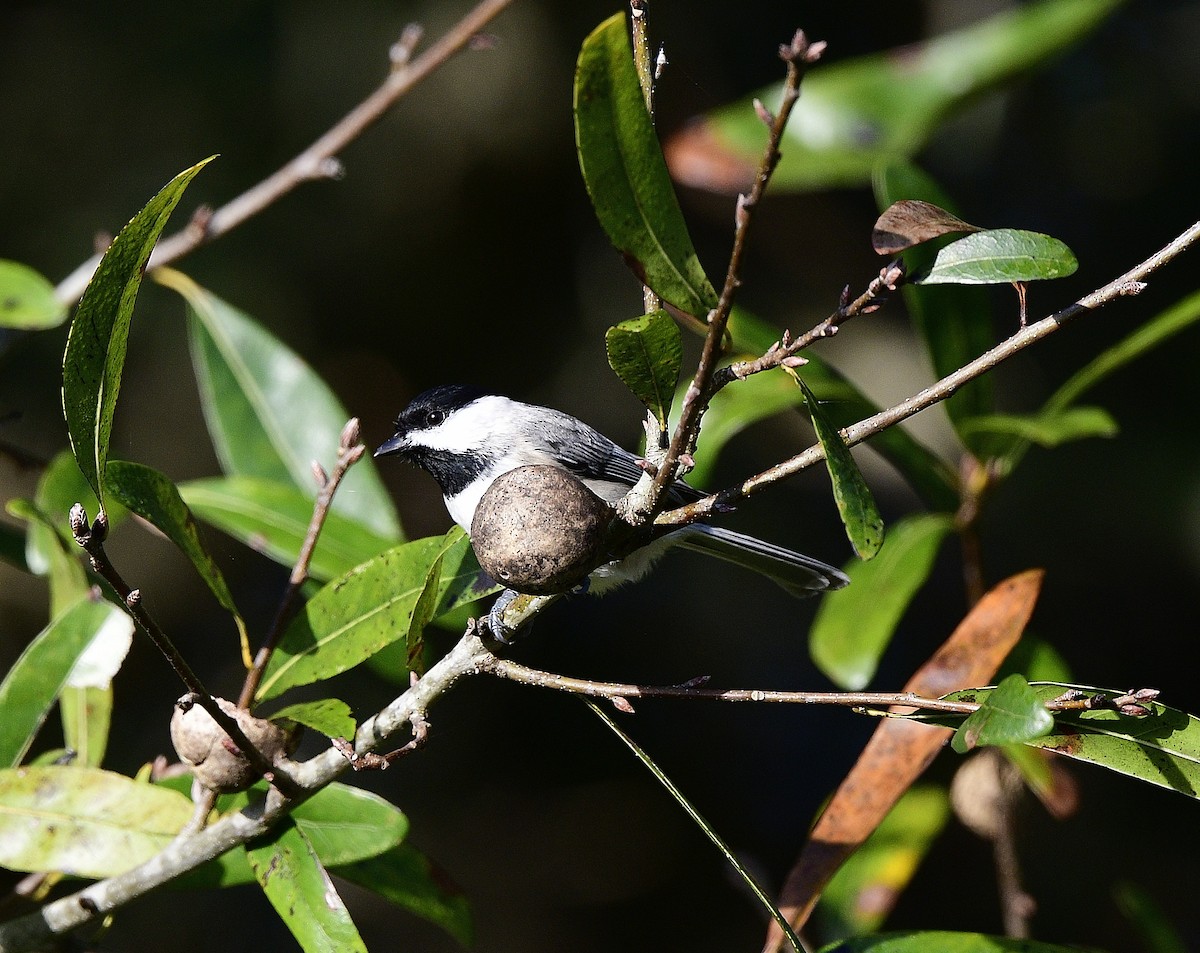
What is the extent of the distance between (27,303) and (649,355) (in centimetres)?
163

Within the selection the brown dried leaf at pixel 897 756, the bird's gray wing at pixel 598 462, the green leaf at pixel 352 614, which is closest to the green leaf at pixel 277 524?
the green leaf at pixel 352 614

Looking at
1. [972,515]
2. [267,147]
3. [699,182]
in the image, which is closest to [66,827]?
[972,515]

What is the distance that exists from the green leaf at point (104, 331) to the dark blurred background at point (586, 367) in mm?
2700

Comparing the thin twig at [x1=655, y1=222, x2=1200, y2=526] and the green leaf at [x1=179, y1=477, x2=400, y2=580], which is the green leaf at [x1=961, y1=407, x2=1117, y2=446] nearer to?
the thin twig at [x1=655, y1=222, x2=1200, y2=526]

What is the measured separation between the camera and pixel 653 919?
4840 mm

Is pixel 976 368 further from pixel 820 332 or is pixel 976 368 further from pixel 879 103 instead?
pixel 879 103

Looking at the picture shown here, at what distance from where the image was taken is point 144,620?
1.32m

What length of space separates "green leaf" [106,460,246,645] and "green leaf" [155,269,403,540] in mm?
904

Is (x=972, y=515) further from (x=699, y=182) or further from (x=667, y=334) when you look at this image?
(x=667, y=334)

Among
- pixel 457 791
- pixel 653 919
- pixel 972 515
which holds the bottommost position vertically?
pixel 653 919

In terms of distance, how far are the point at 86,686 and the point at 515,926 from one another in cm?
308

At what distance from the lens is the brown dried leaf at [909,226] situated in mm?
1322

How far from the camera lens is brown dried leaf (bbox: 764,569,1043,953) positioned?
1.96 metres

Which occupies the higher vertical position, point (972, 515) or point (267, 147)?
point (267, 147)
